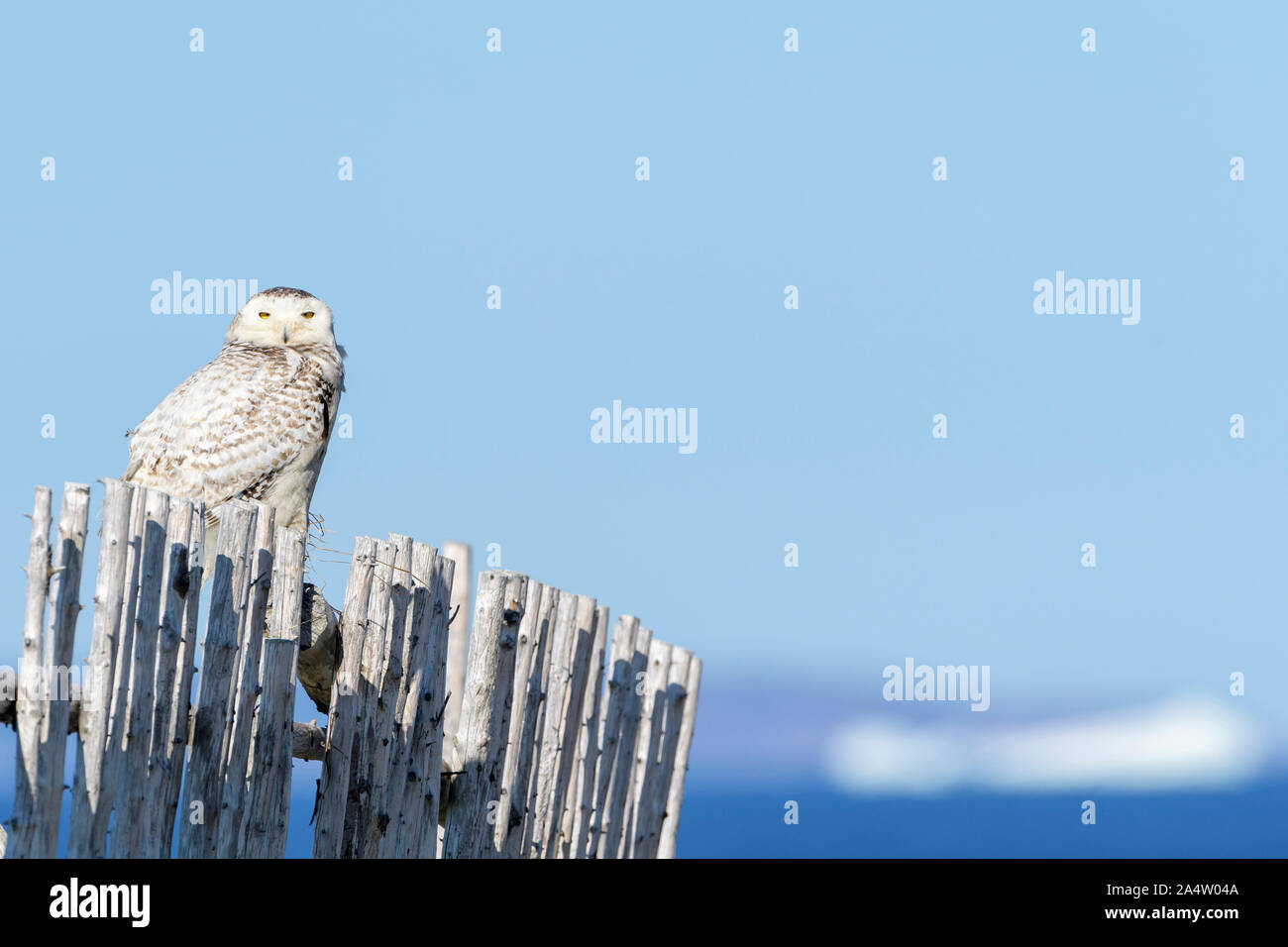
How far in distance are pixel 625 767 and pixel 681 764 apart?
37.4 inches

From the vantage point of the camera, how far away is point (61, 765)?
3283 millimetres

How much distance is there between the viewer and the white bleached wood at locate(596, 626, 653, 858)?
6120mm

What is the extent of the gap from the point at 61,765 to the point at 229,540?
31.7 inches

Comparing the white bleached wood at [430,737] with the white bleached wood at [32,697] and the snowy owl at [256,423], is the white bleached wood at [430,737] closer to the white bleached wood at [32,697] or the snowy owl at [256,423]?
the snowy owl at [256,423]

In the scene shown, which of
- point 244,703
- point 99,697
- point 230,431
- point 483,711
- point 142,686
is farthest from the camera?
point 230,431

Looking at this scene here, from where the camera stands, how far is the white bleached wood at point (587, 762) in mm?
5676

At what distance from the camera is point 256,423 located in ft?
16.9

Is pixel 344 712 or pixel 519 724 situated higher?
pixel 344 712

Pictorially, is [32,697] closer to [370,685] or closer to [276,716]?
[276,716]

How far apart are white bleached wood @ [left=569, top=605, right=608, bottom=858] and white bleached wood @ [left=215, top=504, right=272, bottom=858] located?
2055mm

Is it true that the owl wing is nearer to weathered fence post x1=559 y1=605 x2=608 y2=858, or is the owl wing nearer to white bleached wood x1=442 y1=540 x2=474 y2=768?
weathered fence post x1=559 y1=605 x2=608 y2=858

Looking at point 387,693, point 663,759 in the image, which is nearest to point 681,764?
point 663,759

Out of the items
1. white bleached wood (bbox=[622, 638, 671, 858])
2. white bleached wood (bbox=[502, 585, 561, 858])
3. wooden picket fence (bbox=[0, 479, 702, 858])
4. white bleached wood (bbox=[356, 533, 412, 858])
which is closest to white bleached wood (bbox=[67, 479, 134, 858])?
wooden picket fence (bbox=[0, 479, 702, 858])
